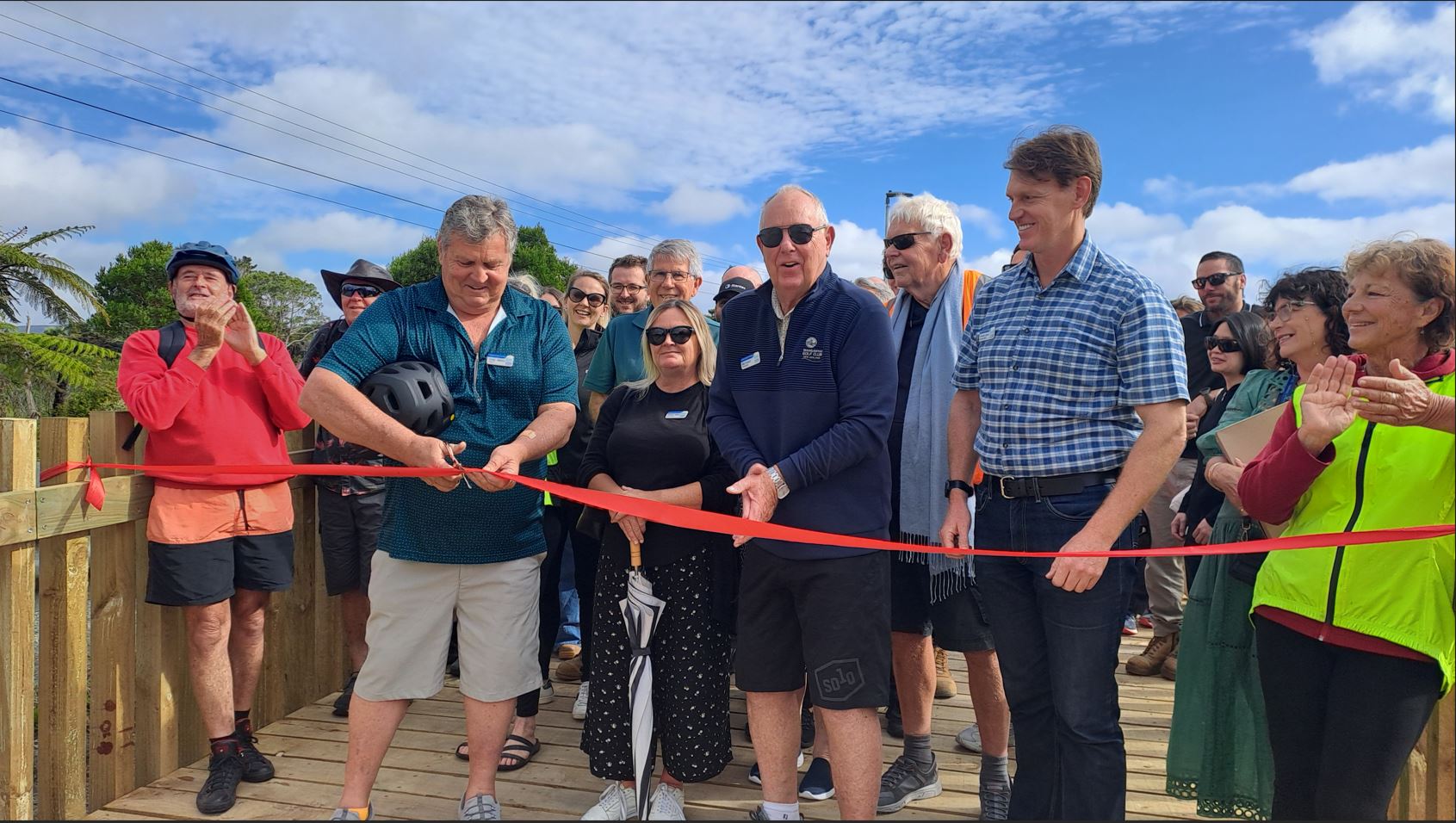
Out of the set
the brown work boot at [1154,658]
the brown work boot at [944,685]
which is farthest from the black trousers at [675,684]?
the brown work boot at [1154,658]

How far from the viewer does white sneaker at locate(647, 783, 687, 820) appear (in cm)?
336

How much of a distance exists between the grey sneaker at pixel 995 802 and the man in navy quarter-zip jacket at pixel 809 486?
698mm

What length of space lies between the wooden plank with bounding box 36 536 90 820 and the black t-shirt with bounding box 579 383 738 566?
2.01 m

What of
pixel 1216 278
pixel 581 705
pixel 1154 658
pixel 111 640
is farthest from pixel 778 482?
pixel 1216 278

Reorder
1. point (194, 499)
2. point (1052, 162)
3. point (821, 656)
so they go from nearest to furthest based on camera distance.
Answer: point (1052, 162) < point (821, 656) < point (194, 499)

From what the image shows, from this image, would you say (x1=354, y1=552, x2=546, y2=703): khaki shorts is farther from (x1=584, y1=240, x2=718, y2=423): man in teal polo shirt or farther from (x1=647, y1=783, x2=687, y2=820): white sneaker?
(x1=584, y1=240, x2=718, y2=423): man in teal polo shirt

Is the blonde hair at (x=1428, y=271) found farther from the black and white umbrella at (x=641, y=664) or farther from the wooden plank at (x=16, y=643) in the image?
the wooden plank at (x=16, y=643)

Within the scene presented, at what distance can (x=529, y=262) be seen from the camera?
168 ft

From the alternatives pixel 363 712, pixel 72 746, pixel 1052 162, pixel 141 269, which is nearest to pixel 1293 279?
pixel 1052 162

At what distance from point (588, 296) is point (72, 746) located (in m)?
3.13

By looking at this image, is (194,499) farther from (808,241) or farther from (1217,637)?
(1217,637)

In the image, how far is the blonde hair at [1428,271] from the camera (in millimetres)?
2309

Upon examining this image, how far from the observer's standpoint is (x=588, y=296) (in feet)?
17.3

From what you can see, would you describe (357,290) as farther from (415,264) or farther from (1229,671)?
(415,264)
